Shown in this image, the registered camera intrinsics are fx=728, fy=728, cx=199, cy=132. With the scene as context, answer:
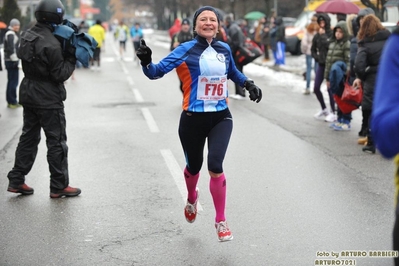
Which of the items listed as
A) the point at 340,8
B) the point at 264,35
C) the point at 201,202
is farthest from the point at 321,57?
the point at 264,35

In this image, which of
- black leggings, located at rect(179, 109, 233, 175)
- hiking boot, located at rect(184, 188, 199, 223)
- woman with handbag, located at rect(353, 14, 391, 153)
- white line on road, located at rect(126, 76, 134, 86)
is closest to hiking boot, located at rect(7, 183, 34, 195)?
hiking boot, located at rect(184, 188, 199, 223)

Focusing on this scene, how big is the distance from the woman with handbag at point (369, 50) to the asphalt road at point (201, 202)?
34.6 inches

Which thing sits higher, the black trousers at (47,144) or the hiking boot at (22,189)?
the black trousers at (47,144)

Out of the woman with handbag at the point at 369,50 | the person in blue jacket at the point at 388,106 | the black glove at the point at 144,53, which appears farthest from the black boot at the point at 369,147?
the person in blue jacket at the point at 388,106

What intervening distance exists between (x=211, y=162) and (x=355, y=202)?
6.74 ft

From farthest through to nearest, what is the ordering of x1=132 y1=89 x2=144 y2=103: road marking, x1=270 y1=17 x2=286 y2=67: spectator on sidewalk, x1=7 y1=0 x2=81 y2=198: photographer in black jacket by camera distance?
x1=270 y1=17 x2=286 y2=67: spectator on sidewalk
x1=132 y1=89 x2=144 y2=103: road marking
x1=7 y1=0 x2=81 y2=198: photographer in black jacket

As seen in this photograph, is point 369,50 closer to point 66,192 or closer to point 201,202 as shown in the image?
point 201,202

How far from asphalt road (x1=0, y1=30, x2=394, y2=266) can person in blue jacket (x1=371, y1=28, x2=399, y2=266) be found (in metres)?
2.68

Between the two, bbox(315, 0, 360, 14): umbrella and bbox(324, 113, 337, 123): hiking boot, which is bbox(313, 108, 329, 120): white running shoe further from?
bbox(315, 0, 360, 14): umbrella

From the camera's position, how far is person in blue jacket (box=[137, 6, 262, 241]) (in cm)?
538

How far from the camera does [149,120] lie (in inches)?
509

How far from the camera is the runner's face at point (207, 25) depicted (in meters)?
5.36

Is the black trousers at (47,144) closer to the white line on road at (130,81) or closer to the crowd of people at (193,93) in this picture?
the crowd of people at (193,93)

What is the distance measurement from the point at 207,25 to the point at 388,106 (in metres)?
3.08
